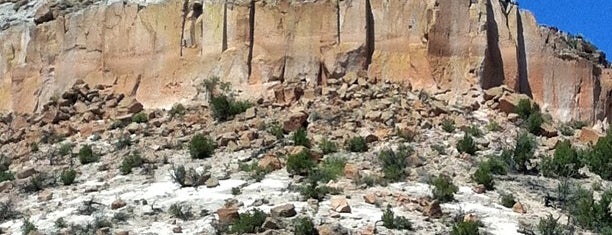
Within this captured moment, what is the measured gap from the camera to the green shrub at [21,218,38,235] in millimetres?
23641

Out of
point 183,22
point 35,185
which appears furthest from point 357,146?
point 183,22

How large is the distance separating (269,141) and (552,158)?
16.4 feet

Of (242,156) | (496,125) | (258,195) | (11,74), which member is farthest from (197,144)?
(11,74)

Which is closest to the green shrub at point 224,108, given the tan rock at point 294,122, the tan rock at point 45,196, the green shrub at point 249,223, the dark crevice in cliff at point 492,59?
the tan rock at point 294,122

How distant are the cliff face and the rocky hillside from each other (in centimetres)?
43

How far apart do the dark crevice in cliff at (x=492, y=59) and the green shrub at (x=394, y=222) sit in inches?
265

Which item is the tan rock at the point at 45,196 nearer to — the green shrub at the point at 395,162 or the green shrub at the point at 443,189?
the green shrub at the point at 395,162

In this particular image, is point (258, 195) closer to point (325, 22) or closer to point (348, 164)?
point (348, 164)

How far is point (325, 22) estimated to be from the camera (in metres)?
29.7

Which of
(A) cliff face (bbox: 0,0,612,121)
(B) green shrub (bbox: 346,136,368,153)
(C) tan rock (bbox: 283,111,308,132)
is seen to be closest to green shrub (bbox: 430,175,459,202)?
(B) green shrub (bbox: 346,136,368,153)

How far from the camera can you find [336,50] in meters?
29.4

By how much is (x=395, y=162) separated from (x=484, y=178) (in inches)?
62.6

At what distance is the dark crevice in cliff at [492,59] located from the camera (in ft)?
94.4

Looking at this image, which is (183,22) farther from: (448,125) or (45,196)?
(448,125)
